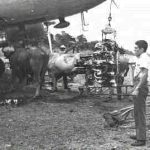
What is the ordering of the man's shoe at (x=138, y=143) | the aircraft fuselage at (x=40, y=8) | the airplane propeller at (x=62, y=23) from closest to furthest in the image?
the man's shoe at (x=138, y=143) → the aircraft fuselage at (x=40, y=8) → the airplane propeller at (x=62, y=23)

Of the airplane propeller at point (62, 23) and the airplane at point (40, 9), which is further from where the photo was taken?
the airplane propeller at point (62, 23)

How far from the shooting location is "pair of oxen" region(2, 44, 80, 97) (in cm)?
1345

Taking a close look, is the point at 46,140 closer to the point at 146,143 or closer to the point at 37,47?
the point at 146,143

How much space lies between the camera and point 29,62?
44.5 ft

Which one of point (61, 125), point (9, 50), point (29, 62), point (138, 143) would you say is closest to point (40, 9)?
point (29, 62)

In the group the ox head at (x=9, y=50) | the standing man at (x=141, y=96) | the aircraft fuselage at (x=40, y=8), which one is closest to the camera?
the standing man at (x=141, y=96)

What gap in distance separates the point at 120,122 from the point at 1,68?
8.04 meters

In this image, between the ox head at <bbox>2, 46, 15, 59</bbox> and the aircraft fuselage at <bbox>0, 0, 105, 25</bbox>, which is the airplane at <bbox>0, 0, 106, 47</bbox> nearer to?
the aircraft fuselage at <bbox>0, 0, 105, 25</bbox>

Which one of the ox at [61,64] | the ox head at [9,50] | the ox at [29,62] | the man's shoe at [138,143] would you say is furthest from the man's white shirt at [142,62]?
the ox head at [9,50]

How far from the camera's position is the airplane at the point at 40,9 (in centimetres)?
1198

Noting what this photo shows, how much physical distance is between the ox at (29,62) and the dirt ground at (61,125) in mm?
834

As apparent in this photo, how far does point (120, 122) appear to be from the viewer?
8.55 m

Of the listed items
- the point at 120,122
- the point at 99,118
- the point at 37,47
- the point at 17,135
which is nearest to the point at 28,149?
the point at 17,135

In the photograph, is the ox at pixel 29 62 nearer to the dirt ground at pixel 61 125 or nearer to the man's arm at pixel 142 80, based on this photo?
the dirt ground at pixel 61 125
